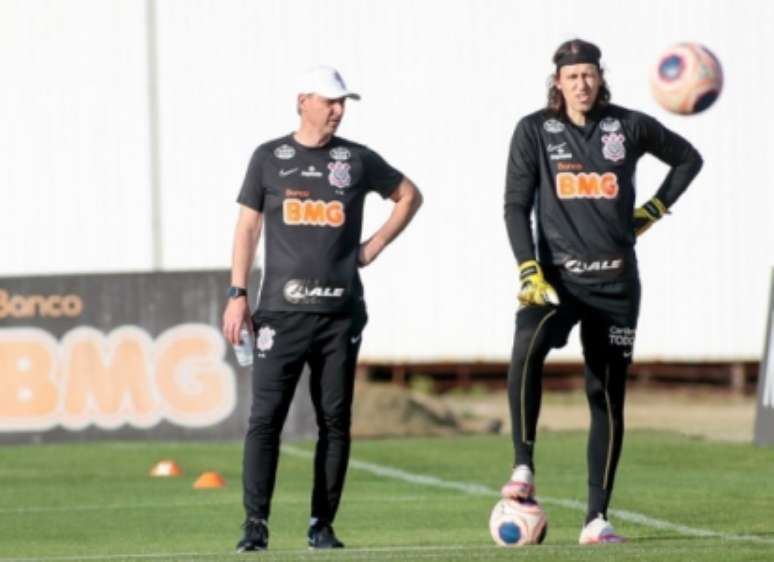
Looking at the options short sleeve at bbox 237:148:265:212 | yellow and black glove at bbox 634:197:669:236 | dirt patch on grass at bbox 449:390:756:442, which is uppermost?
short sleeve at bbox 237:148:265:212

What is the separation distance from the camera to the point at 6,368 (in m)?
19.9

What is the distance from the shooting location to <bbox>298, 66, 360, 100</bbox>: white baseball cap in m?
9.71

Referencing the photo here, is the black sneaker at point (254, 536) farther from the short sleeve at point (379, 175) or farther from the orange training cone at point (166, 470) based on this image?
the orange training cone at point (166, 470)

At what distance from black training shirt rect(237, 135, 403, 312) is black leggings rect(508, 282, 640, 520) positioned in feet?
2.77

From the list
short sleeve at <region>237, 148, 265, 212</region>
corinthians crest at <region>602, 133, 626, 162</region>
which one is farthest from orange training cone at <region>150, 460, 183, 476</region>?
corinthians crest at <region>602, 133, 626, 162</region>

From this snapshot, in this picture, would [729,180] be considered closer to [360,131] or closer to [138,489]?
[360,131]

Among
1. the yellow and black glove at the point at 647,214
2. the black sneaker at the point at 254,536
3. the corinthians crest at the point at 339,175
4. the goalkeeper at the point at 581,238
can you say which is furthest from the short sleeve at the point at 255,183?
the yellow and black glove at the point at 647,214

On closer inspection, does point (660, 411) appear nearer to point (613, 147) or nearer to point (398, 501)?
point (398, 501)

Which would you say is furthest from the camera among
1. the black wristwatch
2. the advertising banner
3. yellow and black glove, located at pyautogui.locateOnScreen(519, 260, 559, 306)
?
the advertising banner

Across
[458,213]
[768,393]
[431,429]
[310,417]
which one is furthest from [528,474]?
[458,213]

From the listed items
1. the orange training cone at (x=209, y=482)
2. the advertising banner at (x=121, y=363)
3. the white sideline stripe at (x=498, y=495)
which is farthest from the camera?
the advertising banner at (x=121, y=363)

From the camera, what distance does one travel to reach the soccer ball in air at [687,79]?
1636 cm

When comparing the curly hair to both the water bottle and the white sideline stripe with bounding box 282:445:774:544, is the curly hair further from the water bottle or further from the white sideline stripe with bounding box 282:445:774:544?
the white sideline stripe with bounding box 282:445:774:544

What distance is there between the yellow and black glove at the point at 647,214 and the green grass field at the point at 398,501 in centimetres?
136
